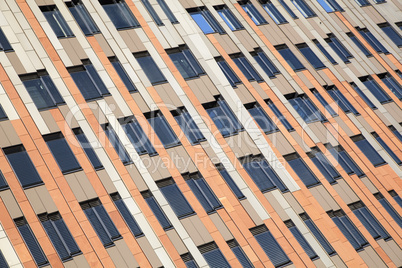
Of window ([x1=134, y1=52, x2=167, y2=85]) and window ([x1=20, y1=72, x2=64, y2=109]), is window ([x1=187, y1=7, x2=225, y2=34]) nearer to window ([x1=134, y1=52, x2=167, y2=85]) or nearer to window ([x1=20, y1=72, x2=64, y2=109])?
window ([x1=134, y1=52, x2=167, y2=85])

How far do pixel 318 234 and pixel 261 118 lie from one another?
1009cm

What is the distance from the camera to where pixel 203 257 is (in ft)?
111

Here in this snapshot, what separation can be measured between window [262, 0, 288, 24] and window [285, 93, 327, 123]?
8150 mm

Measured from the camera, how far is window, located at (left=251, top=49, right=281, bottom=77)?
4388 centimetres

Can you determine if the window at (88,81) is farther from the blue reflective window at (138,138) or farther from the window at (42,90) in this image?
the blue reflective window at (138,138)

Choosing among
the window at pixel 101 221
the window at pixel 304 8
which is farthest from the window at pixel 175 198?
the window at pixel 304 8

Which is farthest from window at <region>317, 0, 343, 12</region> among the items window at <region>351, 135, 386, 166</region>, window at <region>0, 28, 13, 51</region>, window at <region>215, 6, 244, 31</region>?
window at <region>0, 28, 13, 51</region>

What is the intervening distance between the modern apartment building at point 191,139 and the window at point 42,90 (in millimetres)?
113

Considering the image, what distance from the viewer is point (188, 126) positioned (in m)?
38.7

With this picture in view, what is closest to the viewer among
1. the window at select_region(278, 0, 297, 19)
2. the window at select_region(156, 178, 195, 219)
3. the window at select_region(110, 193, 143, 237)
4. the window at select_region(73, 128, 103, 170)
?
the window at select_region(110, 193, 143, 237)

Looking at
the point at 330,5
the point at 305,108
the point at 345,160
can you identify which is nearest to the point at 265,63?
the point at 305,108

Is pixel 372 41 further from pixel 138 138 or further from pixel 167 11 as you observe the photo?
pixel 138 138

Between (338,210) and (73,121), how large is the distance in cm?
2061

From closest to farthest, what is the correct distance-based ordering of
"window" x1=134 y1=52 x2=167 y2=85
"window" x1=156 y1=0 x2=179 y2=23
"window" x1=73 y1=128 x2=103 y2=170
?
"window" x1=73 y1=128 x2=103 y2=170
"window" x1=134 y1=52 x2=167 y2=85
"window" x1=156 y1=0 x2=179 y2=23
